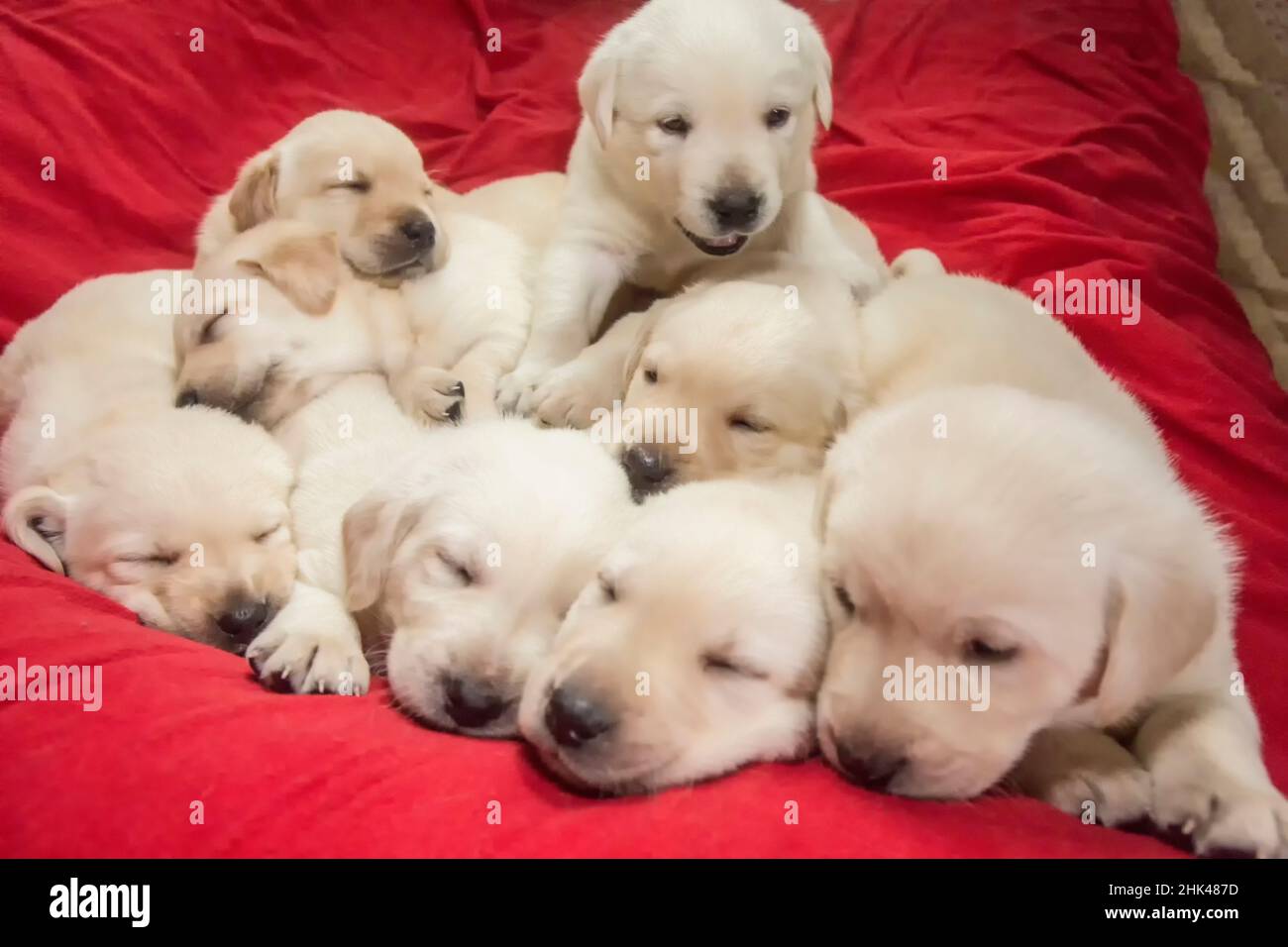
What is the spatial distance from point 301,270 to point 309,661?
1378 mm

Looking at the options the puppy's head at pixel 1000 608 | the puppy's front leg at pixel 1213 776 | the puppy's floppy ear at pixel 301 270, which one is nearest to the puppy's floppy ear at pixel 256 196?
the puppy's floppy ear at pixel 301 270

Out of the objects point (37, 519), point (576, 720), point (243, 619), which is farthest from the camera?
point (37, 519)

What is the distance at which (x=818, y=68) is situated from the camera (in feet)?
10.2

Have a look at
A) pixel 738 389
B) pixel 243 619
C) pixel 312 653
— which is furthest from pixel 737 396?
pixel 243 619

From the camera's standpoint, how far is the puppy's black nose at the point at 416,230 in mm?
3268

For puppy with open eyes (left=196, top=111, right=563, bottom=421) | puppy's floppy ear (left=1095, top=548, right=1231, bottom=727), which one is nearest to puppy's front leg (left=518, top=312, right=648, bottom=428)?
puppy with open eyes (left=196, top=111, right=563, bottom=421)

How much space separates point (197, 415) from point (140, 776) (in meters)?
1.24

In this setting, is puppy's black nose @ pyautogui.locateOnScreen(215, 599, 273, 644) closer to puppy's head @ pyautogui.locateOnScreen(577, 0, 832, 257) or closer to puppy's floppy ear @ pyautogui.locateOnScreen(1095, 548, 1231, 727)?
puppy's head @ pyautogui.locateOnScreen(577, 0, 832, 257)

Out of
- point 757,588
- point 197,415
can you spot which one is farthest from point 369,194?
point 757,588

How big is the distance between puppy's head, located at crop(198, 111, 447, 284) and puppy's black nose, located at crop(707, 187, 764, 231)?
1034 millimetres

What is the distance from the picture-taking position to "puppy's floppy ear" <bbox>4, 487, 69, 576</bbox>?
2.38 meters

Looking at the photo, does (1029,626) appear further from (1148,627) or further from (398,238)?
(398,238)

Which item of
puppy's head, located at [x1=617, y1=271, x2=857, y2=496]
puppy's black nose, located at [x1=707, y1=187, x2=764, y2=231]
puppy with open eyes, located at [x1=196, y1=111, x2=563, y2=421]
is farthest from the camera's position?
puppy with open eyes, located at [x1=196, y1=111, x2=563, y2=421]

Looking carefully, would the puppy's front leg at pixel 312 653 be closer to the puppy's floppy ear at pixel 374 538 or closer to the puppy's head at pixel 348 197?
the puppy's floppy ear at pixel 374 538
